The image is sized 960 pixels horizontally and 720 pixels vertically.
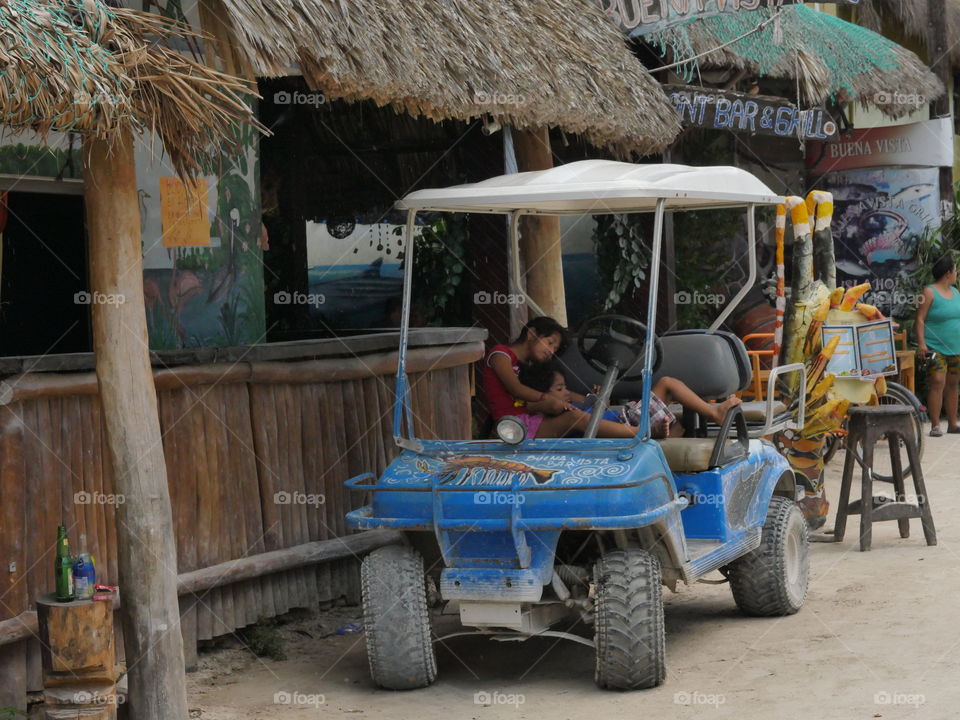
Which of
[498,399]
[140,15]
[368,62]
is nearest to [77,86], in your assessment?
[140,15]

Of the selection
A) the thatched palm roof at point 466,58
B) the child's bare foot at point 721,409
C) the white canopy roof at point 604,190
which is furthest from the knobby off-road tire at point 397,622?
the thatched palm roof at point 466,58

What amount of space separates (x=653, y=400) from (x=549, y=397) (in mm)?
553

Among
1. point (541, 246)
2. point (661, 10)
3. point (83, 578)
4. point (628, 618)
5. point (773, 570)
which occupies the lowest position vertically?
point (773, 570)

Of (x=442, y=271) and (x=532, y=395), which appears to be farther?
(x=442, y=271)

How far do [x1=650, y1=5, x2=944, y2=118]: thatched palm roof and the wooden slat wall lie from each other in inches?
190

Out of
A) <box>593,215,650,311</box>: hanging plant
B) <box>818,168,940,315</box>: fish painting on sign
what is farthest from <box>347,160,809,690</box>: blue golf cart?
<box>818,168,940,315</box>: fish painting on sign

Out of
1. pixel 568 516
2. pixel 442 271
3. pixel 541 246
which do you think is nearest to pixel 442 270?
pixel 442 271

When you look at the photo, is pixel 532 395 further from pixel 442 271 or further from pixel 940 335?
pixel 940 335

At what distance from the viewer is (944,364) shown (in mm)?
14273

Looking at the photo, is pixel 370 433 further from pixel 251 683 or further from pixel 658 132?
pixel 658 132

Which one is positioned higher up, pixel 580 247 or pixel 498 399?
pixel 580 247

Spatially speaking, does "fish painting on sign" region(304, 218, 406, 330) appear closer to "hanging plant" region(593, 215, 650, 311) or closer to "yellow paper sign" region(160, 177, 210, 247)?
"hanging plant" region(593, 215, 650, 311)

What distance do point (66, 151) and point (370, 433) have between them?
239cm

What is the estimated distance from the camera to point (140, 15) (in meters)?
5.25
